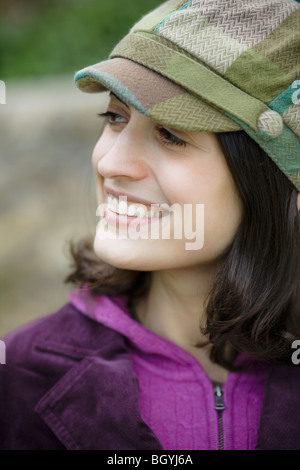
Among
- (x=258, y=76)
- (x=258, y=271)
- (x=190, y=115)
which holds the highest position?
(x=258, y=76)

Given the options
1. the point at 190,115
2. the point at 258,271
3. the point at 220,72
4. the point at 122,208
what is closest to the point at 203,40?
the point at 220,72

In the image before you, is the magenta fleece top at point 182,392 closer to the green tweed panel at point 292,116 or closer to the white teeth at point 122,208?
the white teeth at point 122,208

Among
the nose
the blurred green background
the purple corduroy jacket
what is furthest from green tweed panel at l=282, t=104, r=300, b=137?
the blurred green background

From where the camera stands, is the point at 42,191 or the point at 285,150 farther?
the point at 42,191

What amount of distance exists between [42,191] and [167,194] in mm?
3000

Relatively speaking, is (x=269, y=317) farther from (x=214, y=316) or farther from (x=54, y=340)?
(x=54, y=340)

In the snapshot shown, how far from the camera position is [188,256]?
1.62m

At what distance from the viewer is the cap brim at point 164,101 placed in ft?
4.69

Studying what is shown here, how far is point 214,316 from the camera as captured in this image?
66.0 inches

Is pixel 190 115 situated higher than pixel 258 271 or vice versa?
pixel 190 115

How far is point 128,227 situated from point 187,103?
404mm

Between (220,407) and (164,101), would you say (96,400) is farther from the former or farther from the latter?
(164,101)

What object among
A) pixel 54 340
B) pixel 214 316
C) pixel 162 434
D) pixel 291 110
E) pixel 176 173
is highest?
pixel 291 110

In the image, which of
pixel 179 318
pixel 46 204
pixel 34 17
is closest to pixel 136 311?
pixel 179 318
